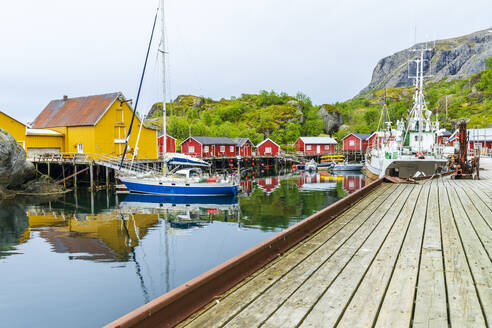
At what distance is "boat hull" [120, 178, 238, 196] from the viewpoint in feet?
94.1

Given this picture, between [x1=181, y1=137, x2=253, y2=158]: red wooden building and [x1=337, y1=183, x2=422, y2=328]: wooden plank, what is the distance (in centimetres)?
5390

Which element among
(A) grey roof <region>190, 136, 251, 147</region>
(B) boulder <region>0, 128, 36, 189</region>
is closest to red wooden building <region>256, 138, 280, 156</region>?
(A) grey roof <region>190, 136, 251, 147</region>

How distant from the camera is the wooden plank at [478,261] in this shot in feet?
13.0

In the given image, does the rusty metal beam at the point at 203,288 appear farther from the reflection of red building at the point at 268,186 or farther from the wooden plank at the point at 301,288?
the reflection of red building at the point at 268,186

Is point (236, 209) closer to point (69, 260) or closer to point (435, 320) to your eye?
point (69, 260)

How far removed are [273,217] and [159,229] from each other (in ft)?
20.8

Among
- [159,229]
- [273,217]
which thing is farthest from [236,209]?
[159,229]

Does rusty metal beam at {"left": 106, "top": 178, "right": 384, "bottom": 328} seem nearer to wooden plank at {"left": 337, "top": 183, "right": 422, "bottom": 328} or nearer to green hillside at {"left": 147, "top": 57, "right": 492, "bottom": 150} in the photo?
wooden plank at {"left": 337, "top": 183, "right": 422, "bottom": 328}

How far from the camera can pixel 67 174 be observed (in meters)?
39.7

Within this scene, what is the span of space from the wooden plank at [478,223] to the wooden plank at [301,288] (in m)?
2.00

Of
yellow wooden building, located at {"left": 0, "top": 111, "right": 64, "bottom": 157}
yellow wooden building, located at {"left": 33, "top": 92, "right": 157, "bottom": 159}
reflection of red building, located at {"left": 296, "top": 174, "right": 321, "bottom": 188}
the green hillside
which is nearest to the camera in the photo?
yellow wooden building, located at {"left": 0, "top": 111, "right": 64, "bottom": 157}

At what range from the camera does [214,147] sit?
63594mm

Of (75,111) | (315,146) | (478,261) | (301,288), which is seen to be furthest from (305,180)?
(301,288)

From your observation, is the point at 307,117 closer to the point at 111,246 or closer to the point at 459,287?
the point at 111,246
